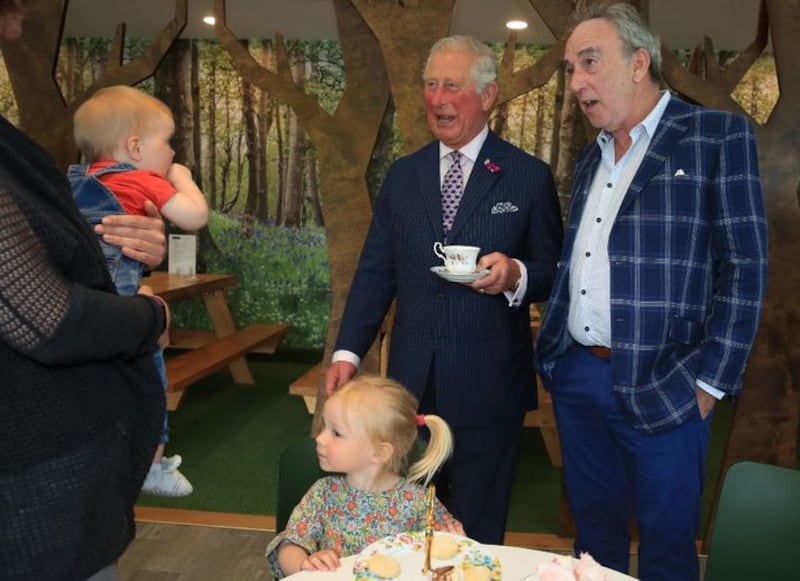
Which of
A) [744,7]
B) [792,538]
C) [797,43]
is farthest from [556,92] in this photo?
[792,538]

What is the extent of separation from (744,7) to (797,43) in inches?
97.0

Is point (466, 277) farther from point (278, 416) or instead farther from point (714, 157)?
point (278, 416)

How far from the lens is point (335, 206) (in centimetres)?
340

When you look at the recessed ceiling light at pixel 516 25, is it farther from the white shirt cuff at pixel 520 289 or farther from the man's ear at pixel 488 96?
the white shirt cuff at pixel 520 289

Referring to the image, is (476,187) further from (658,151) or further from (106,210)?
(106,210)

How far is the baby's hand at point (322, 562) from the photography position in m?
1.40

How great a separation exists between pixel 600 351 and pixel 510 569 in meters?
0.81

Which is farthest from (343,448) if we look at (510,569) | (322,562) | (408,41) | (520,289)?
(408,41)

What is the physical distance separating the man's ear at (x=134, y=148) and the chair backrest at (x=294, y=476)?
2.97ft

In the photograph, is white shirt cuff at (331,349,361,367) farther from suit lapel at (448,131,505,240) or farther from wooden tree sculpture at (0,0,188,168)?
wooden tree sculpture at (0,0,188,168)

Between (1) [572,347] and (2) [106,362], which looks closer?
(2) [106,362]

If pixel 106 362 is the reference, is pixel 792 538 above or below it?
below

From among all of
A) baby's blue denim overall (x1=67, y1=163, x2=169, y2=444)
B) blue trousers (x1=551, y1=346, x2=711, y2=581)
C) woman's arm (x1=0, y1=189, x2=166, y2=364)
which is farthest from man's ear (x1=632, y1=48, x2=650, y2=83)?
woman's arm (x1=0, y1=189, x2=166, y2=364)

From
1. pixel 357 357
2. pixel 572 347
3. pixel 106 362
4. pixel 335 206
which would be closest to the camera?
pixel 106 362
